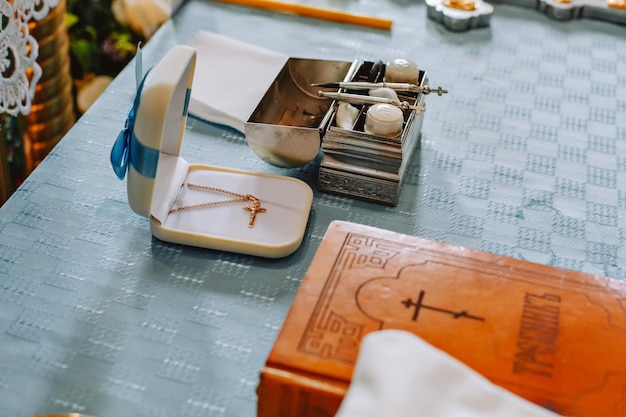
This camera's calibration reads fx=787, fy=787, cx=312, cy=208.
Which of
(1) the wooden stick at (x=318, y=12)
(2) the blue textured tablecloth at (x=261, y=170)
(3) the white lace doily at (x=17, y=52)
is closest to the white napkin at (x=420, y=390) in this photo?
(2) the blue textured tablecloth at (x=261, y=170)

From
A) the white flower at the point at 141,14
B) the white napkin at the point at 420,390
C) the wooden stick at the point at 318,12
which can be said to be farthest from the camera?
the white flower at the point at 141,14

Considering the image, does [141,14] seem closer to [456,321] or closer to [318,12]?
[318,12]

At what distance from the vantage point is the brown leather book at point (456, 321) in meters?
0.64

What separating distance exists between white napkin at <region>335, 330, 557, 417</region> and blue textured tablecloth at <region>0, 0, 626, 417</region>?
0.13 meters

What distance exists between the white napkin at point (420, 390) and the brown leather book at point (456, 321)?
0.09ft

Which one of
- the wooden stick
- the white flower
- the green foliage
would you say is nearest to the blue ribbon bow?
the wooden stick

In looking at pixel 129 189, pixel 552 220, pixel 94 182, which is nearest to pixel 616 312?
pixel 552 220

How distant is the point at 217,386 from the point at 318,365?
117 millimetres

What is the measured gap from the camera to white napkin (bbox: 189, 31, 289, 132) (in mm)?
1067

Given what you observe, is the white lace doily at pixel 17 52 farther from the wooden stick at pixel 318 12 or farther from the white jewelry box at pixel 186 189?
the wooden stick at pixel 318 12

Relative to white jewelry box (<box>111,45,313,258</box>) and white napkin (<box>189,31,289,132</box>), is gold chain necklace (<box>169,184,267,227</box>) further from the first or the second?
white napkin (<box>189,31,289,132</box>)

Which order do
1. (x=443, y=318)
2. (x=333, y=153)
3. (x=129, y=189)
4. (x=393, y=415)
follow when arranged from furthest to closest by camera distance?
(x=333, y=153) < (x=129, y=189) < (x=443, y=318) < (x=393, y=415)

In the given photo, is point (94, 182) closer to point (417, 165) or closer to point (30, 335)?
point (30, 335)

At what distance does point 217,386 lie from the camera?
711 mm
